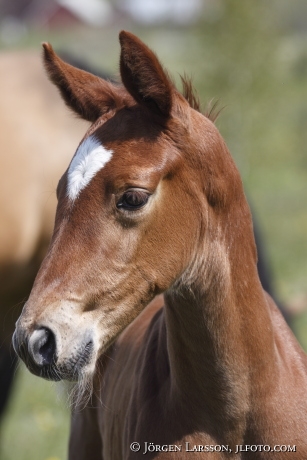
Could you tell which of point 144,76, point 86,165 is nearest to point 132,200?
point 86,165

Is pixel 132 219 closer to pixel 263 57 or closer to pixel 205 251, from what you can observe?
pixel 205 251

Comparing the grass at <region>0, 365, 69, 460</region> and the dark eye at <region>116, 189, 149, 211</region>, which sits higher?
the dark eye at <region>116, 189, 149, 211</region>

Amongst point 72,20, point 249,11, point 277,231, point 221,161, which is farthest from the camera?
point 72,20

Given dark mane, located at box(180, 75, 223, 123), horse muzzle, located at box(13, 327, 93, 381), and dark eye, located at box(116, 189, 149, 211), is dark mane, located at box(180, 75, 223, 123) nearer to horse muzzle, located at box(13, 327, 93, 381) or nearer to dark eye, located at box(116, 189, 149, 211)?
dark eye, located at box(116, 189, 149, 211)

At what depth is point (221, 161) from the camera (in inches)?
104

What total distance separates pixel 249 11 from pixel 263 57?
0.95 m

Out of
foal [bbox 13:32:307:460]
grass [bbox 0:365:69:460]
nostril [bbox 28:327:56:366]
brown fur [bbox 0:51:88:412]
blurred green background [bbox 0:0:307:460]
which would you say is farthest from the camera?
blurred green background [bbox 0:0:307:460]

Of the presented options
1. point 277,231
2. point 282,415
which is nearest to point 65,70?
point 282,415

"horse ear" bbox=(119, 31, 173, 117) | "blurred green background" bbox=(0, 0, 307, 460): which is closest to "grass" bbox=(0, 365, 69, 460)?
"blurred green background" bbox=(0, 0, 307, 460)

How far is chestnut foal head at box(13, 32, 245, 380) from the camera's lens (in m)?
2.35

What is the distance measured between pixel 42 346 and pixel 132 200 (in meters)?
0.53

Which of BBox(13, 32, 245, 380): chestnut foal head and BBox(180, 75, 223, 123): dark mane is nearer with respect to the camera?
BBox(13, 32, 245, 380): chestnut foal head

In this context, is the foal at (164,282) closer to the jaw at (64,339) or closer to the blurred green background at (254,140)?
the jaw at (64,339)

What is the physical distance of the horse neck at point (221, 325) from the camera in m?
2.67
